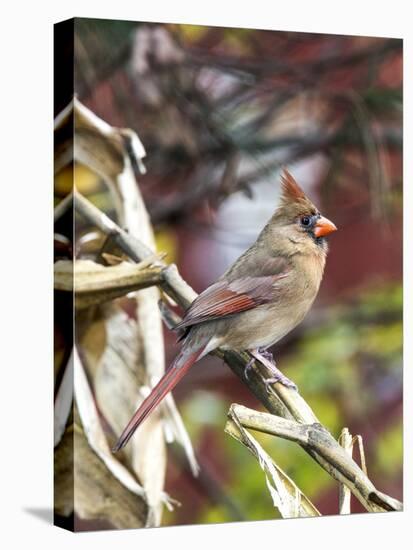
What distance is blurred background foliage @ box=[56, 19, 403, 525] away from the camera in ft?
18.9

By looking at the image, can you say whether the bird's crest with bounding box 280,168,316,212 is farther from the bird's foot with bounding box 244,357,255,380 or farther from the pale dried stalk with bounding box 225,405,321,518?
the pale dried stalk with bounding box 225,405,321,518

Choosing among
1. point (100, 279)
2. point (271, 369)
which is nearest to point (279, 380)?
point (271, 369)

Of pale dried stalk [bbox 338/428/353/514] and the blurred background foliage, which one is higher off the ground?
the blurred background foliage

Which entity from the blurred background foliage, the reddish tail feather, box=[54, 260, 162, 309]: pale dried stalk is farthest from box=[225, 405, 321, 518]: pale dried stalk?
box=[54, 260, 162, 309]: pale dried stalk

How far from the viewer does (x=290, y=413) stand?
5906mm

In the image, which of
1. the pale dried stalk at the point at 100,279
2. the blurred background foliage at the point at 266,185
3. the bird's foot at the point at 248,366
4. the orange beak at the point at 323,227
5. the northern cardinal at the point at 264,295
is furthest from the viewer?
the orange beak at the point at 323,227

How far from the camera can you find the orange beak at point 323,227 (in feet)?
19.7

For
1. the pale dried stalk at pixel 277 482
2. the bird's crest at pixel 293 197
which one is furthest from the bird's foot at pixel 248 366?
the bird's crest at pixel 293 197

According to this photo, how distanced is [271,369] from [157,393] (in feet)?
1.95

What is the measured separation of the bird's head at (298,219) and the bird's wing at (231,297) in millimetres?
194

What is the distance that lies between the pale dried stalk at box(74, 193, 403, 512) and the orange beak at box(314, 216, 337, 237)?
2.06ft

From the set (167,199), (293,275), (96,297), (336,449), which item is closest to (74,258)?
(96,297)

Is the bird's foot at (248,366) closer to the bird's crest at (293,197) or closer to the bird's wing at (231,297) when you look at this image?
the bird's wing at (231,297)

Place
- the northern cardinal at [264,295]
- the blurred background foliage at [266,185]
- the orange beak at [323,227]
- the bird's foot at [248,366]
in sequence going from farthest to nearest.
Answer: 1. the orange beak at [323,227]
2. the bird's foot at [248,366]
3. the blurred background foliage at [266,185]
4. the northern cardinal at [264,295]
